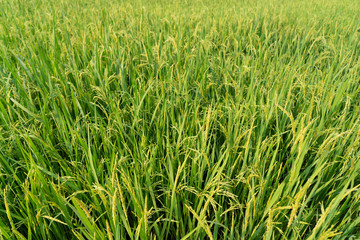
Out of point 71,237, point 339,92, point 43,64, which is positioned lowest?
point 71,237

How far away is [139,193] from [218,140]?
0.47 metres

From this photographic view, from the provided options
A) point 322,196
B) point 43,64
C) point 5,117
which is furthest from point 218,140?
point 43,64

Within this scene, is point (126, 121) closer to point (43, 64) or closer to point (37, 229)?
point (37, 229)

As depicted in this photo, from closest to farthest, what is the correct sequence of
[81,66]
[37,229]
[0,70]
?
→ [37,229] < [0,70] < [81,66]

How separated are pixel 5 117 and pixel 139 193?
684 millimetres

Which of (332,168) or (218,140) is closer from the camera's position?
(332,168)

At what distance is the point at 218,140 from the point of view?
41.1 inches

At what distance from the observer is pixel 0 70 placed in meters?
1.24

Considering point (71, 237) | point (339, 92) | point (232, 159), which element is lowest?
point (71, 237)

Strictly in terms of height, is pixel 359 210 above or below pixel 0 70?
below

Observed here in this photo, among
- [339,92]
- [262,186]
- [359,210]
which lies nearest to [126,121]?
[262,186]

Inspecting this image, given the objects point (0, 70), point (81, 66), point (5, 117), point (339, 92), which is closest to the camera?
point (5, 117)

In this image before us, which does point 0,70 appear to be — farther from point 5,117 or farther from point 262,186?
point 262,186

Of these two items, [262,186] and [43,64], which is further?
[43,64]
